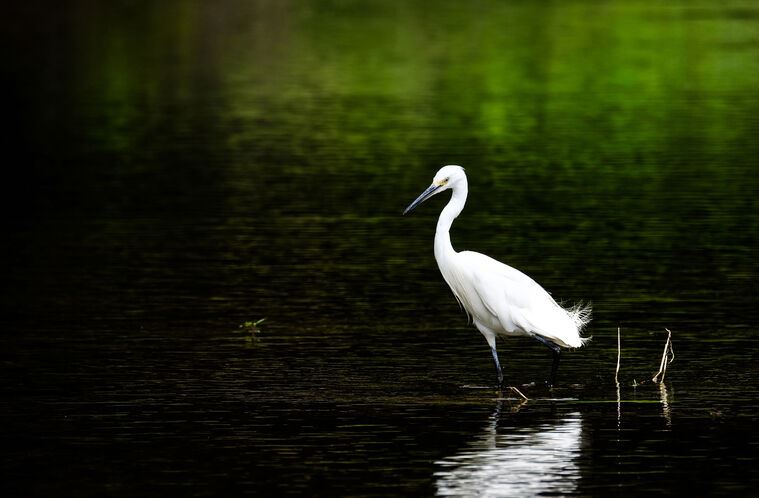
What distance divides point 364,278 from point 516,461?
7.99 metres

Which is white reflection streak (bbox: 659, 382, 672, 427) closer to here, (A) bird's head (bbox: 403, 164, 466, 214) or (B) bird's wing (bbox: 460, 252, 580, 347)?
(B) bird's wing (bbox: 460, 252, 580, 347)

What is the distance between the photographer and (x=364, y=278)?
62.3 ft

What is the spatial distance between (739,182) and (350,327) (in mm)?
11868

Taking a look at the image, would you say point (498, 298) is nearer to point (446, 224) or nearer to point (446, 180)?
point (446, 224)

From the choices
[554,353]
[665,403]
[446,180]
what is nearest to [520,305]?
[554,353]

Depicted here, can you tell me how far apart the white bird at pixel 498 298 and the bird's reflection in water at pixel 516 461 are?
37.2 inches

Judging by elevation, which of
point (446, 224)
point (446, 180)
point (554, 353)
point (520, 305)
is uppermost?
point (446, 180)

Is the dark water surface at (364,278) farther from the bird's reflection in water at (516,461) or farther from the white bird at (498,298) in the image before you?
the white bird at (498,298)

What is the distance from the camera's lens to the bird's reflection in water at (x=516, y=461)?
10.5m

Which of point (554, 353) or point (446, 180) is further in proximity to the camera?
point (446, 180)

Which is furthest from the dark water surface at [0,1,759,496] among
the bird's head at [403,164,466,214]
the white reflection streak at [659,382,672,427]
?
the bird's head at [403,164,466,214]

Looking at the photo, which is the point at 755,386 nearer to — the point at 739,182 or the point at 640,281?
the point at 640,281

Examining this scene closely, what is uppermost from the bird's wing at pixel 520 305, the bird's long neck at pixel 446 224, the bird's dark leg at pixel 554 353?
the bird's long neck at pixel 446 224

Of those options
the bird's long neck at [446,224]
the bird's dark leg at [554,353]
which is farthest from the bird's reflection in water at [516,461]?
the bird's long neck at [446,224]
